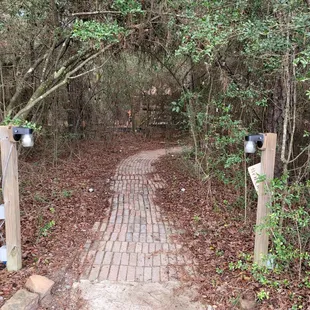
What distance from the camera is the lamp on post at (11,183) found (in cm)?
257

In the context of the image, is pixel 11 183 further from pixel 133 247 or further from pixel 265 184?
pixel 265 184

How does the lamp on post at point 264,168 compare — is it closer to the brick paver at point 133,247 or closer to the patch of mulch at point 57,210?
the brick paver at point 133,247

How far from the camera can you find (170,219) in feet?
14.8

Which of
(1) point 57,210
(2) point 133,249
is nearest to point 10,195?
(2) point 133,249

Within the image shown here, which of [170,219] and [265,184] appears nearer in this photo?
[265,184]

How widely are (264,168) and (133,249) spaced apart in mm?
1845

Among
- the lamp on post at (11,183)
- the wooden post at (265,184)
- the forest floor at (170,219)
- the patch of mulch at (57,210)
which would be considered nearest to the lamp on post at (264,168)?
the wooden post at (265,184)

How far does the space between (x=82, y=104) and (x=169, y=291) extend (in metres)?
7.73

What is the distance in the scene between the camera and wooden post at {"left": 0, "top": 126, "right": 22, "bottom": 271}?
2.60 meters

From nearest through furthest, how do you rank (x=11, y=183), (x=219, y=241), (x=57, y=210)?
(x=11, y=183) < (x=219, y=241) < (x=57, y=210)

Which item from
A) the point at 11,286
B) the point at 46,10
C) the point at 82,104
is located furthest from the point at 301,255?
the point at 82,104

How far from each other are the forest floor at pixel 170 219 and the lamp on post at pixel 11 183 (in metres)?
0.18

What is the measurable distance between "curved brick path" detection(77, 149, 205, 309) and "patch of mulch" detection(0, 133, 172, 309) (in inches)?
8.1

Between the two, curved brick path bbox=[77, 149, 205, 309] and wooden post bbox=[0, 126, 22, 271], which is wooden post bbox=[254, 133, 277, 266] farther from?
wooden post bbox=[0, 126, 22, 271]
